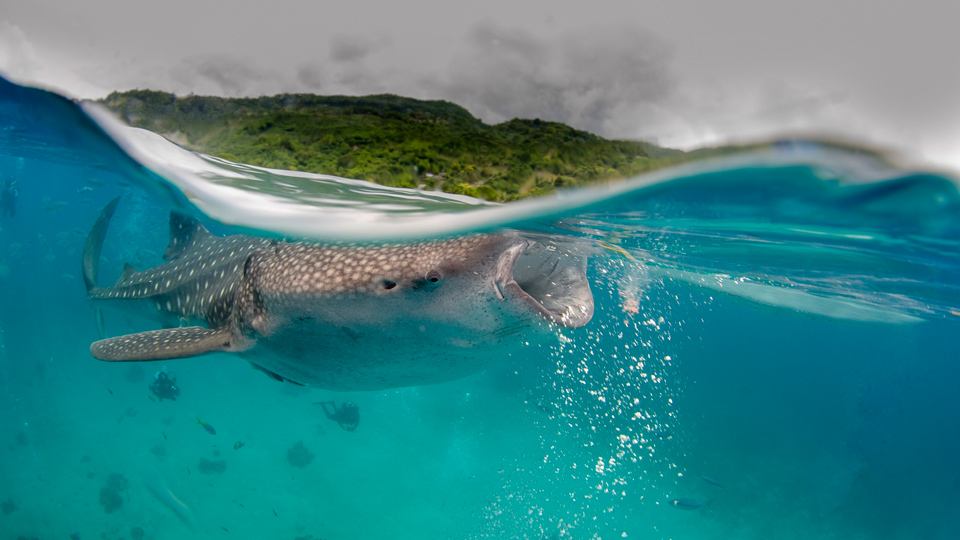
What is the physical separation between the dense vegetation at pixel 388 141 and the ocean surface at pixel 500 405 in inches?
10.4

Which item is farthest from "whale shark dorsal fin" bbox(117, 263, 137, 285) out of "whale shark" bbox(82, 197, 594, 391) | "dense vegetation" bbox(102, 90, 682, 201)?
"dense vegetation" bbox(102, 90, 682, 201)

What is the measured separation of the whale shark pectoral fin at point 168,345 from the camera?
4.02 m

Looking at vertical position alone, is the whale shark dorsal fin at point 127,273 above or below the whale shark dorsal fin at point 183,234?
below

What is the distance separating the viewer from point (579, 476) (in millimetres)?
25078

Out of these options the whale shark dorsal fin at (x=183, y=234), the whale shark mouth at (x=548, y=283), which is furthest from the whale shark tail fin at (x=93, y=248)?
the whale shark mouth at (x=548, y=283)

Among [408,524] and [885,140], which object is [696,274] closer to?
[885,140]

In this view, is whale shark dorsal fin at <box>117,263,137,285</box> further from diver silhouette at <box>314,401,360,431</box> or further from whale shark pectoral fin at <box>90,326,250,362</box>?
diver silhouette at <box>314,401,360,431</box>

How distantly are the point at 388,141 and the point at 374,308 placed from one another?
189 cm

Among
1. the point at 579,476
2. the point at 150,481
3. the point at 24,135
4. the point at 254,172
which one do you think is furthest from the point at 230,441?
the point at 579,476

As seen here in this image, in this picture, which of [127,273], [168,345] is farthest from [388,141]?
[127,273]

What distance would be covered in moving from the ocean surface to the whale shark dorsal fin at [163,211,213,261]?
0.45 meters

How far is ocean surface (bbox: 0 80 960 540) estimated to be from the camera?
4.38m

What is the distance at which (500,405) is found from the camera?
2097 cm

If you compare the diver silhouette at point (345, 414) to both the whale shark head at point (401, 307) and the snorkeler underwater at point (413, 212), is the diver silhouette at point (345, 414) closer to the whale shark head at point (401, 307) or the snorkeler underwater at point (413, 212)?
the snorkeler underwater at point (413, 212)
